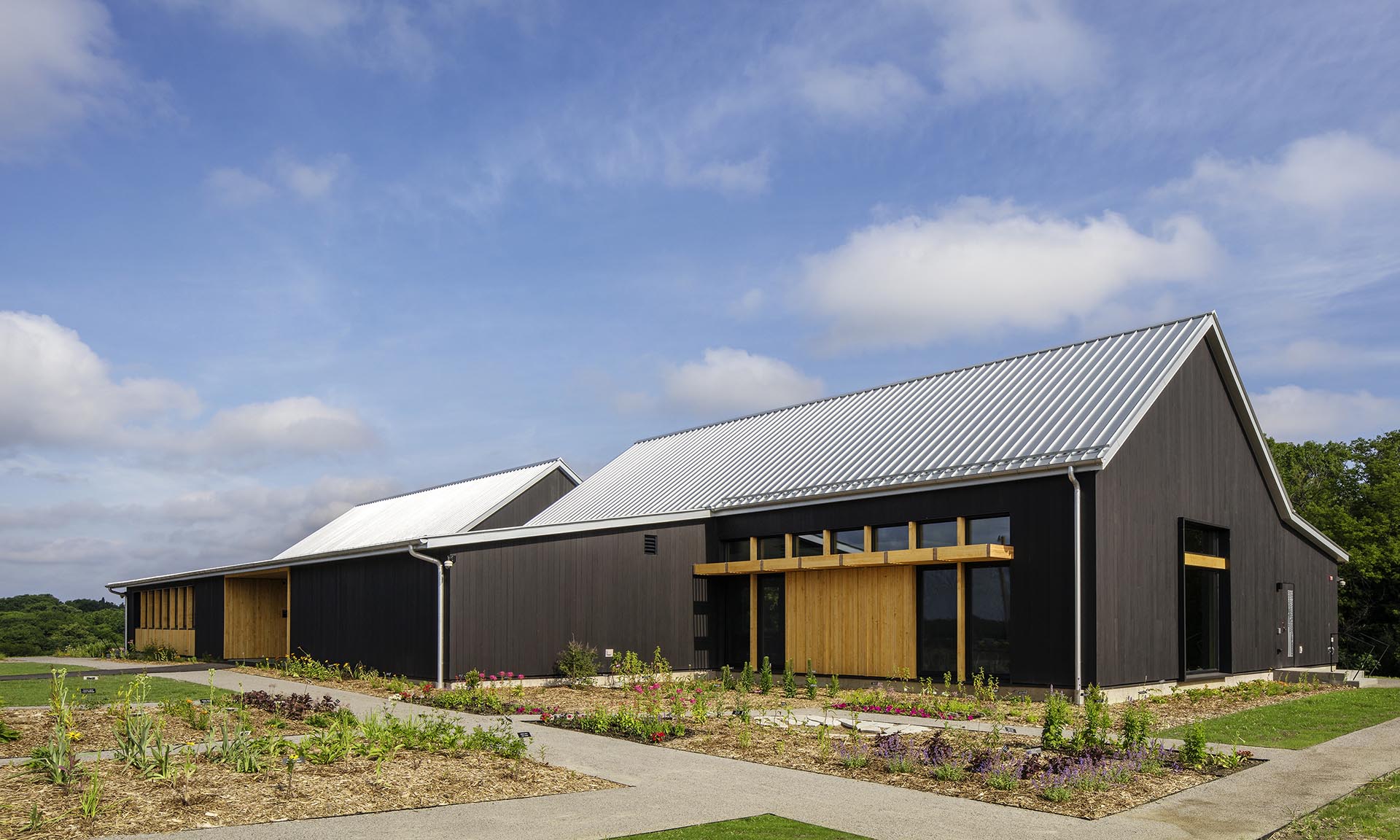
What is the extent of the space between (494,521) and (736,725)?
17.7 m

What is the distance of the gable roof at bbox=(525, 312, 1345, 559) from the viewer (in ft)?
57.6

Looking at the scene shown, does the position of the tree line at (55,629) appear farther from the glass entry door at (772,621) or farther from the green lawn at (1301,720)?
the green lawn at (1301,720)

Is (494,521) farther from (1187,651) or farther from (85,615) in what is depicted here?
(85,615)

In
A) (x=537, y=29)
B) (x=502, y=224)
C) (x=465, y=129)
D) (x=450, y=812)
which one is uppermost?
(x=537, y=29)

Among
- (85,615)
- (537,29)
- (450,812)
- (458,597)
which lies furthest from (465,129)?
(85,615)

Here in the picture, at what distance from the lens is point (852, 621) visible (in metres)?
19.4

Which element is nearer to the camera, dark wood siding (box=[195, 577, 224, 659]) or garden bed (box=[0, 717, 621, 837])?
garden bed (box=[0, 717, 621, 837])

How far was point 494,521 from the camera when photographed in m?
30.1

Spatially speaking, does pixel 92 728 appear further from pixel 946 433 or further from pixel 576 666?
pixel 946 433

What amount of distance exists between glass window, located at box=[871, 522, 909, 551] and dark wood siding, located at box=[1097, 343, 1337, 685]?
11.5 ft

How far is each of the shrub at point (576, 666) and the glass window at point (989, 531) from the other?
7.29m

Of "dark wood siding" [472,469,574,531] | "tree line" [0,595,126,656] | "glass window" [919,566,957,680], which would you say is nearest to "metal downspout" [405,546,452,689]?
"glass window" [919,566,957,680]

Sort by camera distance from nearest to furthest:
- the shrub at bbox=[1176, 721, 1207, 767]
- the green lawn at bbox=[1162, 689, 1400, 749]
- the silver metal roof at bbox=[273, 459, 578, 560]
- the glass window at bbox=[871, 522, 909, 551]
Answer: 1. the shrub at bbox=[1176, 721, 1207, 767]
2. the green lawn at bbox=[1162, 689, 1400, 749]
3. the glass window at bbox=[871, 522, 909, 551]
4. the silver metal roof at bbox=[273, 459, 578, 560]

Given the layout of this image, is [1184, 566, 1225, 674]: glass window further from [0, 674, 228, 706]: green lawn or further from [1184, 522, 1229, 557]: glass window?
[0, 674, 228, 706]: green lawn
